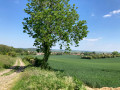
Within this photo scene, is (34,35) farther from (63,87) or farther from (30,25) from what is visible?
(63,87)

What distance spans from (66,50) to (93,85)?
10.1 m

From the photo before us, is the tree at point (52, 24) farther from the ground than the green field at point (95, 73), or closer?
farther from the ground

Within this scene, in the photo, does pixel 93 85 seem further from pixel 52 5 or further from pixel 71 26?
pixel 52 5

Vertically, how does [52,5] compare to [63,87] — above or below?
above

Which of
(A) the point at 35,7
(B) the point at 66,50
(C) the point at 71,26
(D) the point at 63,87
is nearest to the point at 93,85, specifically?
(D) the point at 63,87

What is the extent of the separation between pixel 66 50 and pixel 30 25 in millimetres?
8838

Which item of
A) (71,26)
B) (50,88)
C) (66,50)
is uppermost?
(71,26)

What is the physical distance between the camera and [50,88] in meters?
7.51

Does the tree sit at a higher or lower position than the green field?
higher

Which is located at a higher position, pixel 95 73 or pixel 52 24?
A: pixel 52 24

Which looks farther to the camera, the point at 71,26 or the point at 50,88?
the point at 71,26

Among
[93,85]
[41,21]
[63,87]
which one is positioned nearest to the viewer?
[63,87]

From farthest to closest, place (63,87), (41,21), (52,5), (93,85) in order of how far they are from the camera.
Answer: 1. (52,5)
2. (41,21)
3. (93,85)
4. (63,87)

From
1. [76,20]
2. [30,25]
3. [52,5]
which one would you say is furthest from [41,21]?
[76,20]
